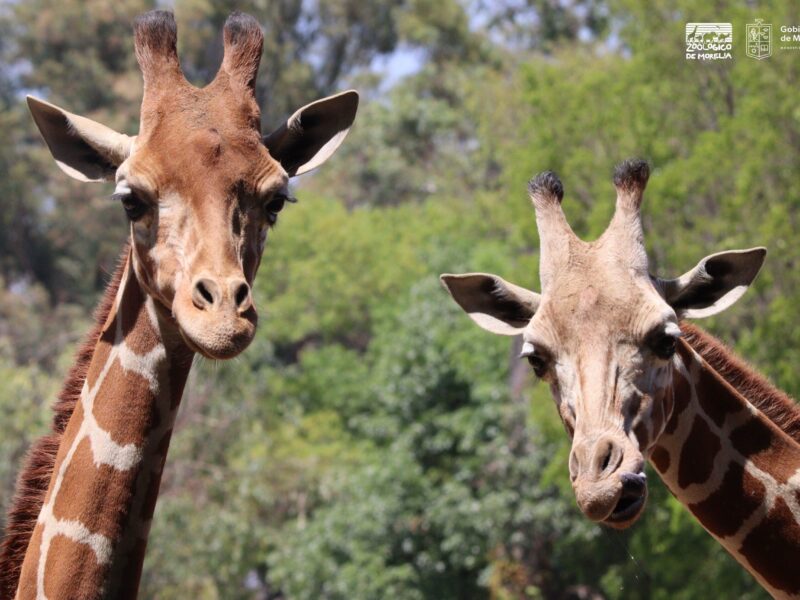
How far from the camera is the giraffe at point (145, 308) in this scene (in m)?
5.46

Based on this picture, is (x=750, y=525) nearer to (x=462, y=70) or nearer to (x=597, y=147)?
(x=597, y=147)

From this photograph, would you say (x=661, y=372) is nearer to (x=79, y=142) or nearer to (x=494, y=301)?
(x=494, y=301)

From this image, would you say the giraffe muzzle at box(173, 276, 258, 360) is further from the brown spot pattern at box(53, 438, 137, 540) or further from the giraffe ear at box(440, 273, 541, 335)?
the giraffe ear at box(440, 273, 541, 335)

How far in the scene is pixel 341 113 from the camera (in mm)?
6480

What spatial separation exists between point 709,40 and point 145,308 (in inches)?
Answer: 744

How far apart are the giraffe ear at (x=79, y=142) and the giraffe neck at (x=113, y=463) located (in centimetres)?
51

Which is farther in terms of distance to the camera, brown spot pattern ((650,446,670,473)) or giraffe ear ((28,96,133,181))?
brown spot pattern ((650,446,670,473))

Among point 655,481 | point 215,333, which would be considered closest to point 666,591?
point 655,481

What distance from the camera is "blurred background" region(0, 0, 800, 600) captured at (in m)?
22.3

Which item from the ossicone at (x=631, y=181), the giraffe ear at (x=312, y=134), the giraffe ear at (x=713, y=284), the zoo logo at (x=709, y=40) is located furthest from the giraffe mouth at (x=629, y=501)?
the zoo logo at (x=709, y=40)

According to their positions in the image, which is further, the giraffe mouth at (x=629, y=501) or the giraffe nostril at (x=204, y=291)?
the giraffe mouth at (x=629, y=501)

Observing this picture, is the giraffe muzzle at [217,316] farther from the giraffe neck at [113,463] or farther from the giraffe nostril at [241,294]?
the giraffe neck at [113,463]

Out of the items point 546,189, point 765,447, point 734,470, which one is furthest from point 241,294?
point 765,447

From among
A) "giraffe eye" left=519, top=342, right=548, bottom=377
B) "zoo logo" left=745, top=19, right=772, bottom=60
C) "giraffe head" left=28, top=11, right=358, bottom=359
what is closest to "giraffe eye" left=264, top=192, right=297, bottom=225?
"giraffe head" left=28, top=11, right=358, bottom=359
